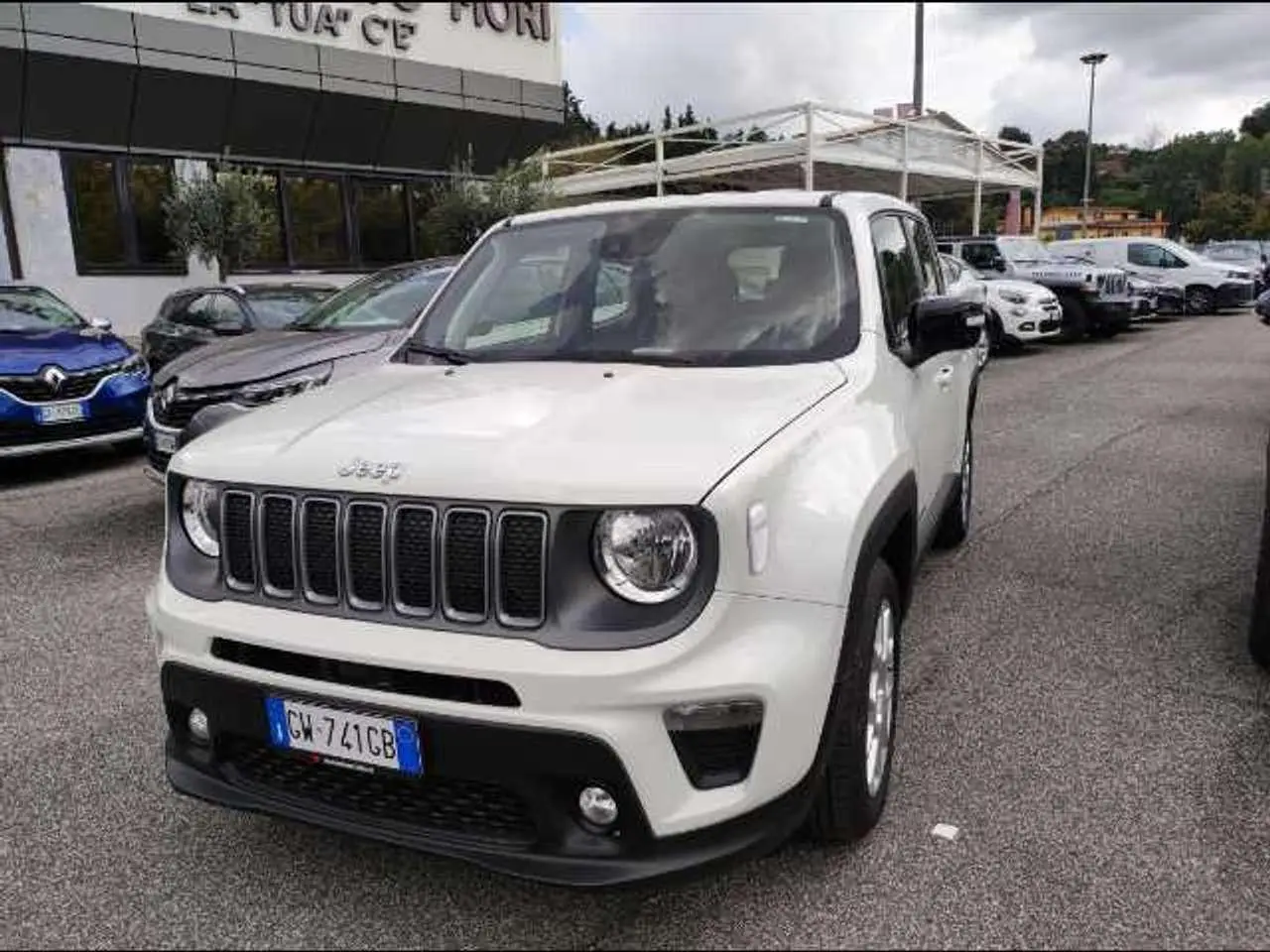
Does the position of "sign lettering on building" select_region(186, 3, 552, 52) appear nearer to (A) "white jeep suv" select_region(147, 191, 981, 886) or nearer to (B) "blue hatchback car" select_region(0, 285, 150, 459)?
(B) "blue hatchback car" select_region(0, 285, 150, 459)

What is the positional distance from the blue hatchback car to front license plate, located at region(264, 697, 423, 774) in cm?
667

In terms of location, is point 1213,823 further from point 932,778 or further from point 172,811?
point 172,811

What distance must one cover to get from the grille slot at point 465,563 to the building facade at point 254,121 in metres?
15.4

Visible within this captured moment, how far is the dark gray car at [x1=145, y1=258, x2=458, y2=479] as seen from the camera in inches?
247

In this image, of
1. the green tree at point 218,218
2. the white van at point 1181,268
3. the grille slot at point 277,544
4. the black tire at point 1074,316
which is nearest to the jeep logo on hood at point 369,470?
the grille slot at point 277,544

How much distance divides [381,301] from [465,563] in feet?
18.4

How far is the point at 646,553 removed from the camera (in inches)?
88.0

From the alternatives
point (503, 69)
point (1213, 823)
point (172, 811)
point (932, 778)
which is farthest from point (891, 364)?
point (503, 69)

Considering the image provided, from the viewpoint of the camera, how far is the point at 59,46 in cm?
1492

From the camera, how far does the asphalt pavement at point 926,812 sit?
8.29 feet

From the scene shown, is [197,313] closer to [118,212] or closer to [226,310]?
[226,310]

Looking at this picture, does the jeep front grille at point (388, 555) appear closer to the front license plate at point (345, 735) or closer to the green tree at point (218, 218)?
the front license plate at point (345, 735)

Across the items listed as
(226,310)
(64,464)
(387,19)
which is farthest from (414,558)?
(387,19)

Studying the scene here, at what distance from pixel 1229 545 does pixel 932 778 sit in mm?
3305
